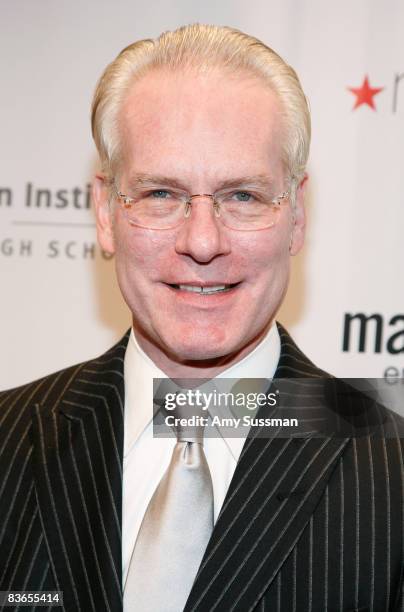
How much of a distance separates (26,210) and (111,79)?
37.3 inches

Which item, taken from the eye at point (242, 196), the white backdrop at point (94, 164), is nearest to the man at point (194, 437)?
the eye at point (242, 196)

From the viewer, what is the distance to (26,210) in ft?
9.47

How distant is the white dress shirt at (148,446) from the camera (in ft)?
6.12

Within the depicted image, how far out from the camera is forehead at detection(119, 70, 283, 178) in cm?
185

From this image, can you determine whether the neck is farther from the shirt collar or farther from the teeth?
the teeth

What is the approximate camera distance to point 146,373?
6.64 ft

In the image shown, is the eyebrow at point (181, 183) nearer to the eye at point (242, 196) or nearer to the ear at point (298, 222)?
the eye at point (242, 196)

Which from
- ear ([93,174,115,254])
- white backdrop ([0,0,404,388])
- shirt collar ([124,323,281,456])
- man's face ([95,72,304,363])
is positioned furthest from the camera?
white backdrop ([0,0,404,388])

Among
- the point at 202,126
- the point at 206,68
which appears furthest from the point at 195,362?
the point at 206,68

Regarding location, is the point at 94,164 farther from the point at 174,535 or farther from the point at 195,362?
the point at 174,535

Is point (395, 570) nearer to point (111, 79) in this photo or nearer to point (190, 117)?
point (190, 117)

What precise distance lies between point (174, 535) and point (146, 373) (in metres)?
0.39

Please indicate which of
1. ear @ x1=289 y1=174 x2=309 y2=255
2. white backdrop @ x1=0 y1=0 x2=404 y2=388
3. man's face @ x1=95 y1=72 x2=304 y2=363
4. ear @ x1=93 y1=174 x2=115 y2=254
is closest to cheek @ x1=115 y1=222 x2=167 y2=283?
man's face @ x1=95 y1=72 x2=304 y2=363

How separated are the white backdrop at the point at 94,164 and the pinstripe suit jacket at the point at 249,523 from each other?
0.82 metres
